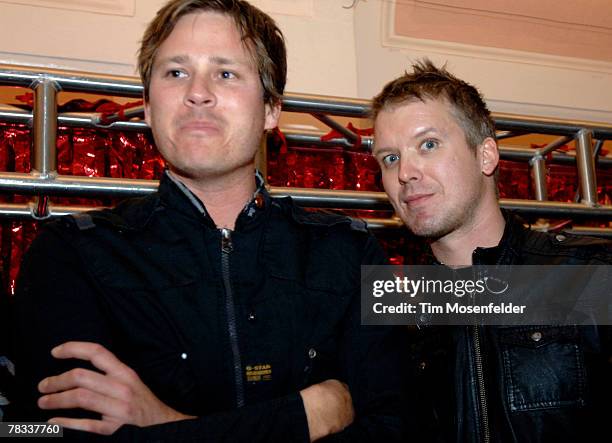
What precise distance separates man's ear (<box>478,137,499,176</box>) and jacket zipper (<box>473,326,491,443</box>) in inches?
21.8

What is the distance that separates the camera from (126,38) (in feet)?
11.3

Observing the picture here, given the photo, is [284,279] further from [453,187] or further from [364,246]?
[453,187]

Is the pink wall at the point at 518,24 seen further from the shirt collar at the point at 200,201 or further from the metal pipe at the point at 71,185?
the shirt collar at the point at 200,201

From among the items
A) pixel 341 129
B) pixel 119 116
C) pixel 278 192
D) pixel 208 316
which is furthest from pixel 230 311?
pixel 341 129

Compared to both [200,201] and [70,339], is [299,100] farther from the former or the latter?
[70,339]

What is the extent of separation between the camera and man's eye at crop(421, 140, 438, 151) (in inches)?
77.9

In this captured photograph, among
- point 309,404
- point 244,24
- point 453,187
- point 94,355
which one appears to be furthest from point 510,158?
point 94,355

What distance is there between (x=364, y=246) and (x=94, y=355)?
26.6 inches

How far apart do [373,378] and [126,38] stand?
267 cm

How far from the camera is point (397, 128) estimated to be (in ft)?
6.56

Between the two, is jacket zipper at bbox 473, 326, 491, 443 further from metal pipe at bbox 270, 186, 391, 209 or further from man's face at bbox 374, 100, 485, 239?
metal pipe at bbox 270, 186, 391, 209

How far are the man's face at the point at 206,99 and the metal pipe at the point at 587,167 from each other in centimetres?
139

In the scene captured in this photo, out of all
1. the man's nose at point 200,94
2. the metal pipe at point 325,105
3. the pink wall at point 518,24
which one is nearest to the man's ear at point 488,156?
the metal pipe at point 325,105

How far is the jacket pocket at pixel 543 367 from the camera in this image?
1.64 metres
